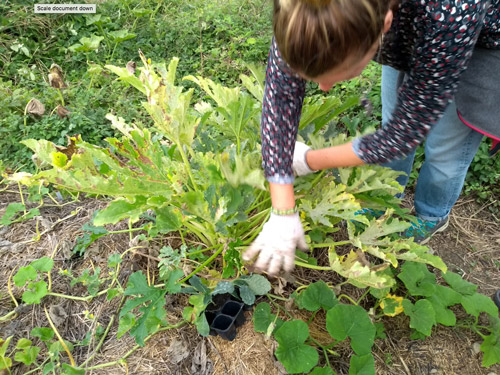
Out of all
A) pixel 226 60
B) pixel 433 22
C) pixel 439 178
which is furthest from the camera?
pixel 226 60

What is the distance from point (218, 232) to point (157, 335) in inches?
20.6

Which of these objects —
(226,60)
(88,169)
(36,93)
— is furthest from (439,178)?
(36,93)

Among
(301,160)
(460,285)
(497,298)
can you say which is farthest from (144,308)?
(497,298)

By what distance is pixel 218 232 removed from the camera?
4.14 feet

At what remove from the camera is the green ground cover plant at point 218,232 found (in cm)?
120

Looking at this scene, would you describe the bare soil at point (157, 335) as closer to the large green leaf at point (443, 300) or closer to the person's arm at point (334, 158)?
the large green leaf at point (443, 300)

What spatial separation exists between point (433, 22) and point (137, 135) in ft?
2.89

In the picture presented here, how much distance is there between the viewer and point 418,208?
202cm

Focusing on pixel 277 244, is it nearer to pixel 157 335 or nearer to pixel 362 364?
pixel 362 364

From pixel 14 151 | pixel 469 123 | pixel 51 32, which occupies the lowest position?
pixel 14 151

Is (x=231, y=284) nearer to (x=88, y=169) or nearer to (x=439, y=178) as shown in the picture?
(x=88, y=169)

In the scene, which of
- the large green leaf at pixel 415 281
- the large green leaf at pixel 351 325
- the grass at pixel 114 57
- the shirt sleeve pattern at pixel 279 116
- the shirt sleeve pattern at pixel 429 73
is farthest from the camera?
the grass at pixel 114 57

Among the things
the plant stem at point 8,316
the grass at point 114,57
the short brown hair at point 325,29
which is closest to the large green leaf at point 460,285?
the grass at point 114,57

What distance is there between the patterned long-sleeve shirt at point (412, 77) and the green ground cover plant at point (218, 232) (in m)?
0.14
